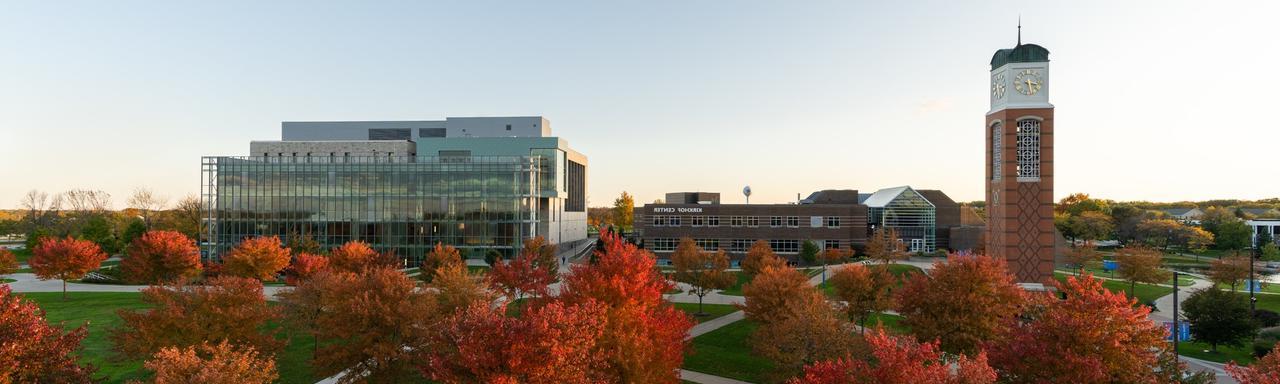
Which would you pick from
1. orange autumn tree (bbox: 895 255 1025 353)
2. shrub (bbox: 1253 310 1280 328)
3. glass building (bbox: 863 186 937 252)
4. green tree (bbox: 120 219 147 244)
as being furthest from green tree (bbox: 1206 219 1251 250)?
green tree (bbox: 120 219 147 244)

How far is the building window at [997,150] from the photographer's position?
44969mm

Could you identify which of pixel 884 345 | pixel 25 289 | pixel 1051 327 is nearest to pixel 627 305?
pixel 884 345

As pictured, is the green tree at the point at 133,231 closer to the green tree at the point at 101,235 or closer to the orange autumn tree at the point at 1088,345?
the green tree at the point at 101,235

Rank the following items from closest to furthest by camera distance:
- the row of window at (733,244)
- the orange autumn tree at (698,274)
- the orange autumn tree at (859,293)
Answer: the orange autumn tree at (859,293), the orange autumn tree at (698,274), the row of window at (733,244)

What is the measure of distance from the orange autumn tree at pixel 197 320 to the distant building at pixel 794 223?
5477cm

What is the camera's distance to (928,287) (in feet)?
77.3

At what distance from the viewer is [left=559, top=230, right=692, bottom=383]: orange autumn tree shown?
→ 57.8 feet

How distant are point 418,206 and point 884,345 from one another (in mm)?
65312

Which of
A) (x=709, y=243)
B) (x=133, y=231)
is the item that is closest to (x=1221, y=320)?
(x=709, y=243)

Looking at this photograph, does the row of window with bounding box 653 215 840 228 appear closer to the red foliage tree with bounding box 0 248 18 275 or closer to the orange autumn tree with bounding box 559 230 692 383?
the orange autumn tree with bounding box 559 230 692 383

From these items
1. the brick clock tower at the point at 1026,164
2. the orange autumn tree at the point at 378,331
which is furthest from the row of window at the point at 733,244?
the orange autumn tree at the point at 378,331

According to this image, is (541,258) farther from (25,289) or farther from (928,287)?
(25,289)

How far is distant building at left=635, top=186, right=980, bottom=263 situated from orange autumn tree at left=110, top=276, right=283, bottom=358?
54.8 m

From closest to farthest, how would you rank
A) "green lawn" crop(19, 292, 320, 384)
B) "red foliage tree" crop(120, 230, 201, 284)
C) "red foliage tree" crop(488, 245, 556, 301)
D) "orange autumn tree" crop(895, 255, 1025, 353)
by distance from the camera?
"orange autumn tree" crop(895, 255, 1025, 353)
"green lawn" crop(19, 292, 320, 384)
"red foliage tree" crop(488, 245, 556, 301)
"red foliage tree" crop(120, 230, 201, 284)
